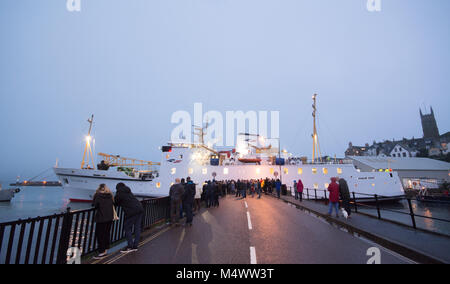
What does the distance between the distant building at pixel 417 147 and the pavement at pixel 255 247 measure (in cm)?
7238

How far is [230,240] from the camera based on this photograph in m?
6.45

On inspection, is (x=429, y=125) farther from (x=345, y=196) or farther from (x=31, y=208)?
(x=31, y=208)

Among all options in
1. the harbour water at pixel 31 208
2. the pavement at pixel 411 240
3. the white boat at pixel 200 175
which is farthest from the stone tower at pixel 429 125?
the harbour water at pixel 31 208

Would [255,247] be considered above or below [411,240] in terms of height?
below

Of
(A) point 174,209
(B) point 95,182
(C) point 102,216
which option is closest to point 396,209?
(A) point 174,209

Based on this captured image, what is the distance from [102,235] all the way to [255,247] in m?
4.25

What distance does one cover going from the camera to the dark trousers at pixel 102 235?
17.1ft

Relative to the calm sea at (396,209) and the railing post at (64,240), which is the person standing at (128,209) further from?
the calm sea at (396,209)

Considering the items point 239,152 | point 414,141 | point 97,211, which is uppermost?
point 414,141

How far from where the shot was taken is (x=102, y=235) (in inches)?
207

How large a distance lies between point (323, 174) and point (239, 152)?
16.8 metres
